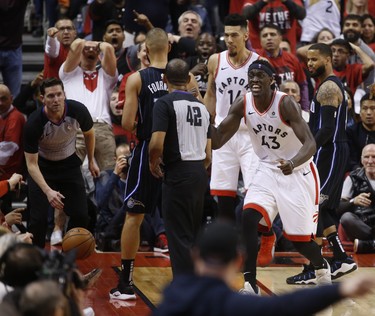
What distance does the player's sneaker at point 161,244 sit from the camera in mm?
10859

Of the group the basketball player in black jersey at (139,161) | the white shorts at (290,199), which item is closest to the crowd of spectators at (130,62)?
the basketball player in black jersey at (139,161)

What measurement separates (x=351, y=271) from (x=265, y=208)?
1639mm

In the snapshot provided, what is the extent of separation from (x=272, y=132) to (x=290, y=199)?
59 centimetres

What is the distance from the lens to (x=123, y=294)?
8.59 meters

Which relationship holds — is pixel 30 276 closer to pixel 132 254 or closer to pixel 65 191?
pixel 132 254

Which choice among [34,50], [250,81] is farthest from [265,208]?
[34,50]

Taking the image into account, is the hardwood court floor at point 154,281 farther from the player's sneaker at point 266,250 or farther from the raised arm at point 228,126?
the raised arm at point 228,126

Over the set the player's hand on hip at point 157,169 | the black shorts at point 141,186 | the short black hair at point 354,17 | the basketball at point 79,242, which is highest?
the short black hair at point 354,17

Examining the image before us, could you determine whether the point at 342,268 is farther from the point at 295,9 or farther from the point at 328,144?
the point at 295,9

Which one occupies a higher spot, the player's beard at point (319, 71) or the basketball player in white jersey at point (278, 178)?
the player's beard at point (319, 71)

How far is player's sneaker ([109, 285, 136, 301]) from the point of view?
857 cm

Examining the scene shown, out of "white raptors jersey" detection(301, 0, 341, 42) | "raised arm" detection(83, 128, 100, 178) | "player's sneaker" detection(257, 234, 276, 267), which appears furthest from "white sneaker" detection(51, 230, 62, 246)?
"white raptors jersey" detection(301, 0, 341, 42)

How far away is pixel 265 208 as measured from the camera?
8.27 meters

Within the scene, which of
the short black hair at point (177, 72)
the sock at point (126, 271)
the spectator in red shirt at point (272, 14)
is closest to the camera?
the short black hair at point (177, 72)
